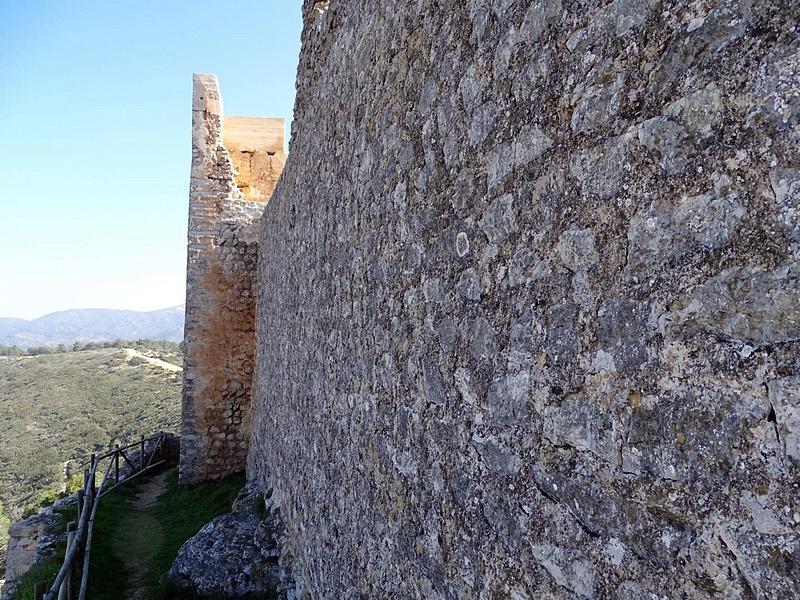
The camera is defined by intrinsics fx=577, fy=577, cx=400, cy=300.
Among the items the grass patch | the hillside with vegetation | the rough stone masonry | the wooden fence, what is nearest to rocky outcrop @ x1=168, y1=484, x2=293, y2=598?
the grass patch

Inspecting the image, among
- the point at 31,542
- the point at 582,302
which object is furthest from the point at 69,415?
the point at 582,302

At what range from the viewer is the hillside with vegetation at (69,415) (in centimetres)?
2320

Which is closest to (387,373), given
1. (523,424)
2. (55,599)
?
(523,424)

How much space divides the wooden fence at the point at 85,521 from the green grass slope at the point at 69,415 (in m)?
8.60

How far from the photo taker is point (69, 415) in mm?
30547

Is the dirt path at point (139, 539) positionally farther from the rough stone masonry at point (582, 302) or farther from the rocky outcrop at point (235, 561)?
the rough stone masonry at point (582, 302)

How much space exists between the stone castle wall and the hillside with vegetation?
1157cm

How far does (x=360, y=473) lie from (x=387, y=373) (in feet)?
2.19

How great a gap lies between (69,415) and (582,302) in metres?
34.8

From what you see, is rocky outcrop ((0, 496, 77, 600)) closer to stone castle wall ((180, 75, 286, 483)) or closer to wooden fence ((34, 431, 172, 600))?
wooden fence ((34, 431, 172, 600))

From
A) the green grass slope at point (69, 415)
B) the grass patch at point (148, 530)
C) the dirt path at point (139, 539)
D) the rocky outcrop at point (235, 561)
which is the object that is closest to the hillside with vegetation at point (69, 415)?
the green grass slope at point (69, 415)

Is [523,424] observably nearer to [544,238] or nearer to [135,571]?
[544,238]

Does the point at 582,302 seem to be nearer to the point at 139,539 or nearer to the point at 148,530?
the point at 139,539

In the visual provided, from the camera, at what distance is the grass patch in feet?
18.2
